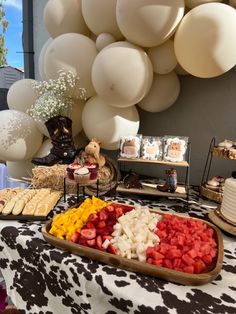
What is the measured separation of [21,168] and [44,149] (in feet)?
0.94

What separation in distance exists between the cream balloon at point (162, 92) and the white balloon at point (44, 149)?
0.67 metres

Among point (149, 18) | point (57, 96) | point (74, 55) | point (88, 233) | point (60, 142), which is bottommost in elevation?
point (88, 233)

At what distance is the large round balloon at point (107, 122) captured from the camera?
1.34m

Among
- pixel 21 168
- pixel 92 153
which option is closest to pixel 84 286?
pixel 92 153

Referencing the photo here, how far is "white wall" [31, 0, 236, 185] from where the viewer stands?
1436 mm

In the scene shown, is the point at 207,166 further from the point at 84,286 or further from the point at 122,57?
the point at 84,286

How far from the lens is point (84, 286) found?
76 cm

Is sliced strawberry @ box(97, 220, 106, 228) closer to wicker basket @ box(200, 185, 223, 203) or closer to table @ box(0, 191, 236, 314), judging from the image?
table @ box(0, 191, 236, 314)

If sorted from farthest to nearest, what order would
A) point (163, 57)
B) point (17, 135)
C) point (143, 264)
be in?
point (17, 135) < point (163, 57) < point (143, 264)

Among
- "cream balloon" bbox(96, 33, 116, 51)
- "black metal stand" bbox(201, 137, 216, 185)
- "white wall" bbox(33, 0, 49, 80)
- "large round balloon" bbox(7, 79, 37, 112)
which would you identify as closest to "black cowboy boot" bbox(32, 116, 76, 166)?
"large round balloon" bbox(7, 79, 37, 112)

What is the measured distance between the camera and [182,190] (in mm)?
1332

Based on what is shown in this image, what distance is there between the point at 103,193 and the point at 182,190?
0.44 metres

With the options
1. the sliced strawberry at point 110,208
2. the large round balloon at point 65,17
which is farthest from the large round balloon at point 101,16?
the sliced strawberry at point 110,208

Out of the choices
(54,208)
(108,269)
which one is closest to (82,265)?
(108,269)
